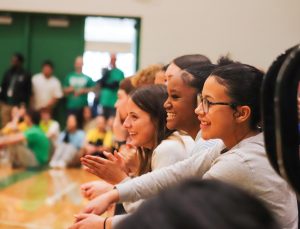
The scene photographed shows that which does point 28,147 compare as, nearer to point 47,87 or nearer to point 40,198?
point 47,87

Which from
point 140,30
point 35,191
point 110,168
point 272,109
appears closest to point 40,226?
point 35,191

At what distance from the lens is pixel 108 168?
2049mm

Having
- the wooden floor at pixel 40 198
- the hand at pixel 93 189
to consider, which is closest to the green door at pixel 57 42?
the wooden floor at pixel 40 198

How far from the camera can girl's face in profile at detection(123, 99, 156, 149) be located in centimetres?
227

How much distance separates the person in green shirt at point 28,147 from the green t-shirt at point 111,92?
4.38ft

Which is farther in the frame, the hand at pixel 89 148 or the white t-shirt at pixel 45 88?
the white t-shirt at pixel 45 88

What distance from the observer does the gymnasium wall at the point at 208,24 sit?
946 centimetres

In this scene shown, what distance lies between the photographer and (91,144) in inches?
360

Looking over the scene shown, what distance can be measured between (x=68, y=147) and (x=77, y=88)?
1.42 m

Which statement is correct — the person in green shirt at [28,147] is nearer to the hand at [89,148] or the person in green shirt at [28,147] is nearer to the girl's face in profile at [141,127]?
the hand at [89,148]

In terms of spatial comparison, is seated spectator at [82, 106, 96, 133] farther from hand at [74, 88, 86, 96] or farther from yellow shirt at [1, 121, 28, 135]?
yellow shirt at [1, 121, 28, 135]

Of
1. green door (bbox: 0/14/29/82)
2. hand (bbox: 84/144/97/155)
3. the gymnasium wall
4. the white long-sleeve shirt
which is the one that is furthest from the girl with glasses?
green door (bbox: 0/14/29/82)

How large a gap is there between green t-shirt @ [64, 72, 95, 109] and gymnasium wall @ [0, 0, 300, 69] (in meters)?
1.20

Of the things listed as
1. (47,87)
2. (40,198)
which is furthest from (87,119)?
(40,198)
